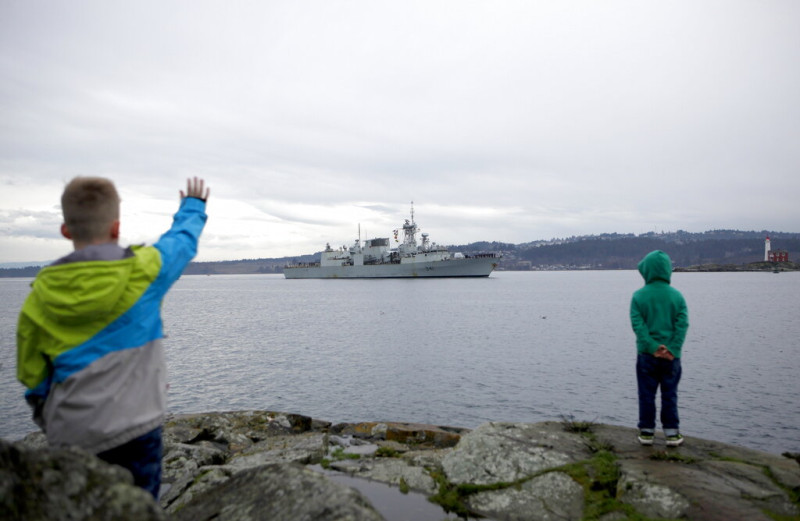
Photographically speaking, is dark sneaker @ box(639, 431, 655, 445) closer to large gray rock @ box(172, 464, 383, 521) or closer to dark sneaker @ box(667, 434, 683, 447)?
dark sneaker @ box(667, 434, 683, 447)

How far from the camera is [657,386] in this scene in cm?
505

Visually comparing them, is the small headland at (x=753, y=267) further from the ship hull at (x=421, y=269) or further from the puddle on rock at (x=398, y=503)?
the puddle on rock at (x=398, y=503)

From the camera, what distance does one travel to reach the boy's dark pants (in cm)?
219

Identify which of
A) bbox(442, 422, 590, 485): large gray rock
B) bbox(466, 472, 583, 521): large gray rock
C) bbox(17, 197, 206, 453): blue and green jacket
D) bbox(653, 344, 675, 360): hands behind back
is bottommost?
bbox(466, 472, 583, 521): large gray rock

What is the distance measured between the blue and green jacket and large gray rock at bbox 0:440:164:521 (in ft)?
0.71

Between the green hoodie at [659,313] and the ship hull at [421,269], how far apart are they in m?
88.8

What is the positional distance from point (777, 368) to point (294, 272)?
125m

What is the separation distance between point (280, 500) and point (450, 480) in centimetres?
206

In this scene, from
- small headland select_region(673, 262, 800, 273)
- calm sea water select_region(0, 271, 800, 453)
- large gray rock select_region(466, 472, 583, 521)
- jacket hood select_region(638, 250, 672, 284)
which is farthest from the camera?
small headland select_region(673, 262, 800, 273)

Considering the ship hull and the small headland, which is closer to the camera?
the ship hull

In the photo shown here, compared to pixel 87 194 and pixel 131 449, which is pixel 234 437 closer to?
pixel 131 449

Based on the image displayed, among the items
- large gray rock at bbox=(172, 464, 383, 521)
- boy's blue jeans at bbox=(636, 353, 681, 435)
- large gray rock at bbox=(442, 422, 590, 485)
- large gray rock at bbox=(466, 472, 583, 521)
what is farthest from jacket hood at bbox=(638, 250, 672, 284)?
large gray rock at bbox=(172, 464, 383, 521)

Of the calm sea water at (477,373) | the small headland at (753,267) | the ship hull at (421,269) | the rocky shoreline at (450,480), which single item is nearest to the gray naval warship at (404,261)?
the ship hull at (421,269)

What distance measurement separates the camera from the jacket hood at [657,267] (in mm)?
5082
